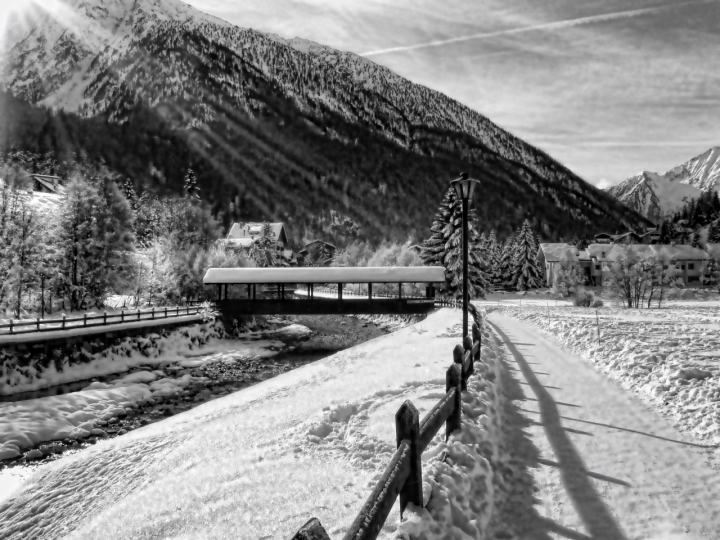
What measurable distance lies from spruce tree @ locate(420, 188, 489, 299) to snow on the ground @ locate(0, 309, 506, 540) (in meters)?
32.0

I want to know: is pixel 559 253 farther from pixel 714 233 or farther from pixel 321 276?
pixel 321 276

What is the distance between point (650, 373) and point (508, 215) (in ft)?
555

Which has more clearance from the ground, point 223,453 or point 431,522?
point 431,522

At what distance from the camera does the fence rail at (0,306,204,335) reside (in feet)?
66.6

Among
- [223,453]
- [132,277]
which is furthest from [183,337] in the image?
[223,453]

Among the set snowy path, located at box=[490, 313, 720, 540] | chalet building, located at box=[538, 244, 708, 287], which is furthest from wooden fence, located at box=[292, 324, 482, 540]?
chalet building, located at box=[538, 244, 708, 287]

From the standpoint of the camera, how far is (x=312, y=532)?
1963 mm

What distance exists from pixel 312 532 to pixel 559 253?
84.2 m

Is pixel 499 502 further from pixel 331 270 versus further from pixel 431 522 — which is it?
pixel 331 270

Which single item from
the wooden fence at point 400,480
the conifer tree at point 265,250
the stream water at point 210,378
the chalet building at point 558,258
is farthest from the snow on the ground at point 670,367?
the chalet building at point 558,258

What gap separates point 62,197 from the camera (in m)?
31.4

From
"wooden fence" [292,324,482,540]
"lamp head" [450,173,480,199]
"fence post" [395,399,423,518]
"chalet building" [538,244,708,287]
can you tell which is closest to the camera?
"wooden fence" [292,324,482,540]

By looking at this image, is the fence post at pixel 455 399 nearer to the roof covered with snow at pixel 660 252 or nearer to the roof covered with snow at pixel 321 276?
the roof covered with snow at pixel 321 276

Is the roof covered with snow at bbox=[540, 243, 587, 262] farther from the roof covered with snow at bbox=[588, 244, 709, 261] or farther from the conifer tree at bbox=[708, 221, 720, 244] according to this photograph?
the conifer tree at bbox=[708, 221, 720, 244]
